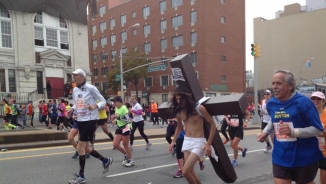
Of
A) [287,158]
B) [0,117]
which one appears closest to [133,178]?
[287,158]

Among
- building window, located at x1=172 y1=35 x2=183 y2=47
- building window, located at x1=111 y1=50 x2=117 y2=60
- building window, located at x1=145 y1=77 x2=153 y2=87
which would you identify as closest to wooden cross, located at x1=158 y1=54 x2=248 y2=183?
building window, located at x1=172 y1=35 x2=183 y2=47

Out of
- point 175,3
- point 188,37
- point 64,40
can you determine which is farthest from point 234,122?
point 175,3

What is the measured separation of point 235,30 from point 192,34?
27.8 feet

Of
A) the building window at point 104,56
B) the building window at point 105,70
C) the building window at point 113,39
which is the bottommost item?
the building window at point 105,70

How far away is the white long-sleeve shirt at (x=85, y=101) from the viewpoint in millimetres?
6035

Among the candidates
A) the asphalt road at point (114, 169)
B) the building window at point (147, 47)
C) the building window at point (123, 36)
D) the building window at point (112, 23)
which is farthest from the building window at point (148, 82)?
the asphalt road at point (114, 169)

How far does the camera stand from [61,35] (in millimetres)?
28891

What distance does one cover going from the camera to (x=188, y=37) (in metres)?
46.2

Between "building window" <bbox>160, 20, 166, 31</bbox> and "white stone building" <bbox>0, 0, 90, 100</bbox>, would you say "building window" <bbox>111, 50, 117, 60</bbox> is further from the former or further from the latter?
"white stone building" <bbox>0, 0, 90, 100</bbox>

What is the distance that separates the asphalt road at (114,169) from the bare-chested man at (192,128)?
6.10ft

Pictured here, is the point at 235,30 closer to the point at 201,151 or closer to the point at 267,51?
the point at 267,51

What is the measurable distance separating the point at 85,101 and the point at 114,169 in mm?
2077

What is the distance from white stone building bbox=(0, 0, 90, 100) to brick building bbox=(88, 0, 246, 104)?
19.8 metres

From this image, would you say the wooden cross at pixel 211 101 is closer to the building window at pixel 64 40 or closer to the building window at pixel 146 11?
the building window at pixel 64 40
